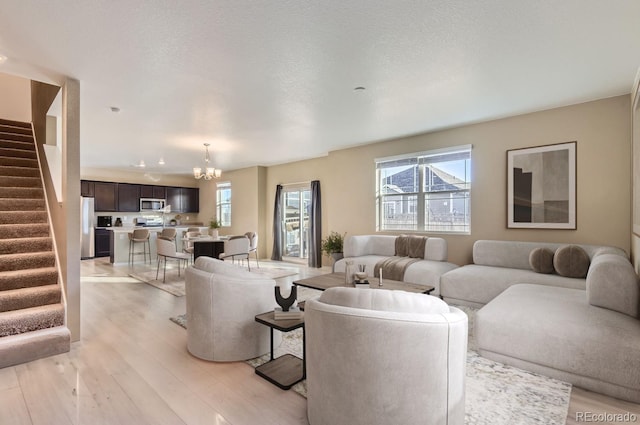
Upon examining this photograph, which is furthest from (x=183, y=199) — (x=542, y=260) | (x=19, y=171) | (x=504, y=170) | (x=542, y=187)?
(x=542, y=260)

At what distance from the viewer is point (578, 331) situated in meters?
2.20

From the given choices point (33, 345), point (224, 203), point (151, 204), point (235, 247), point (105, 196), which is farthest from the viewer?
point (224, 203)

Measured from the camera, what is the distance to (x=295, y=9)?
2.10 metres

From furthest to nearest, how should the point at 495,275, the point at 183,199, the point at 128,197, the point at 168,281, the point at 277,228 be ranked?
the point at 183,199
the point at 128,197
the point at 277,228
the point at 168,281
the point at 495,275

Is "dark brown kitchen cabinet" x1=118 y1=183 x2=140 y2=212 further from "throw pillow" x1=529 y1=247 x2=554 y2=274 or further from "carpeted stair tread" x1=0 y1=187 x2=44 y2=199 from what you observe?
"throw pillow" x1=529 y1=247 x2=554 y2=274

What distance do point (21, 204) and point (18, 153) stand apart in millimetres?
1398

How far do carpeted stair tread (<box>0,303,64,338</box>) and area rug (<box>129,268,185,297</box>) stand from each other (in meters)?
1.82

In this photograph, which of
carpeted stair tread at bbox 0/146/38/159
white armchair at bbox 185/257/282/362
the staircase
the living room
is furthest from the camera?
carpeted stair tread at bbox 0/146/38/159

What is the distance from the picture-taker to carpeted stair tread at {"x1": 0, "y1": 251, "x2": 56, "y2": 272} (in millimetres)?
3344

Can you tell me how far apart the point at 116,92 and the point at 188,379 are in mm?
3158

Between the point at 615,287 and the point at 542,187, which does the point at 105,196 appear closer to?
the point at 542,187

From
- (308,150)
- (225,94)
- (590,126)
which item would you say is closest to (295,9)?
(225,94)


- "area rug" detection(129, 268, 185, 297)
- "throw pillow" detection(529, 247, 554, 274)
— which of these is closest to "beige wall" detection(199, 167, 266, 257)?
"area rug" detection(129, 268, 185, 297)

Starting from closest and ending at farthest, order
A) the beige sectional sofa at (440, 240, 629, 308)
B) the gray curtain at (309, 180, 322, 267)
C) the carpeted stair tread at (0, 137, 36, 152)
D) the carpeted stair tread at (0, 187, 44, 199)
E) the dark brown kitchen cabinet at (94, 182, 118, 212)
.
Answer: the beige sectional sofa at (440, 240, 629, 308), the carpeted stair tread at (0, 187, 44, 199), the carpeted stair tread at (0, 137, 36, 152), the gray curtain at (309, 180, 322, 267), the dark brown kitchen cabinet at (94, 182, 118, 212)
